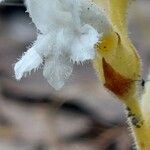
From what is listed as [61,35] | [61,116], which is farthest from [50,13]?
[61,116]

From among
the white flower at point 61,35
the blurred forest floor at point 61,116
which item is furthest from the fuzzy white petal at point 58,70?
the blurred forest floor at point 61,116

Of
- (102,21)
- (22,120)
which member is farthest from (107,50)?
(22,120)

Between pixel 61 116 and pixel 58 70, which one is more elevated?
pixel 58 70

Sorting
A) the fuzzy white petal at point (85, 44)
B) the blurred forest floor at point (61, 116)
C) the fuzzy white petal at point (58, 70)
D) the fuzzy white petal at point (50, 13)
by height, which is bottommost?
the blurred forest floor at point (61, 116)

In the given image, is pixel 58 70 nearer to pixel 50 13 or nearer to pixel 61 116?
pixel 50 13

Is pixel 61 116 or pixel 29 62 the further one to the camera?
pixel 61 116

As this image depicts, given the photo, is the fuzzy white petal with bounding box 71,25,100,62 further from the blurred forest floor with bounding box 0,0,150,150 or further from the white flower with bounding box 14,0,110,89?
the blurred forest floor with bounding box 0,0,150,150

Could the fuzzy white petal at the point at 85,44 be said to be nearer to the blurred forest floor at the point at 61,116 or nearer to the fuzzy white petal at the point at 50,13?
the fuzzy white petal at the point at 50,13

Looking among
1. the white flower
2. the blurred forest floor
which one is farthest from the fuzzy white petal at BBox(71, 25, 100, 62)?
the blurred forest floor
